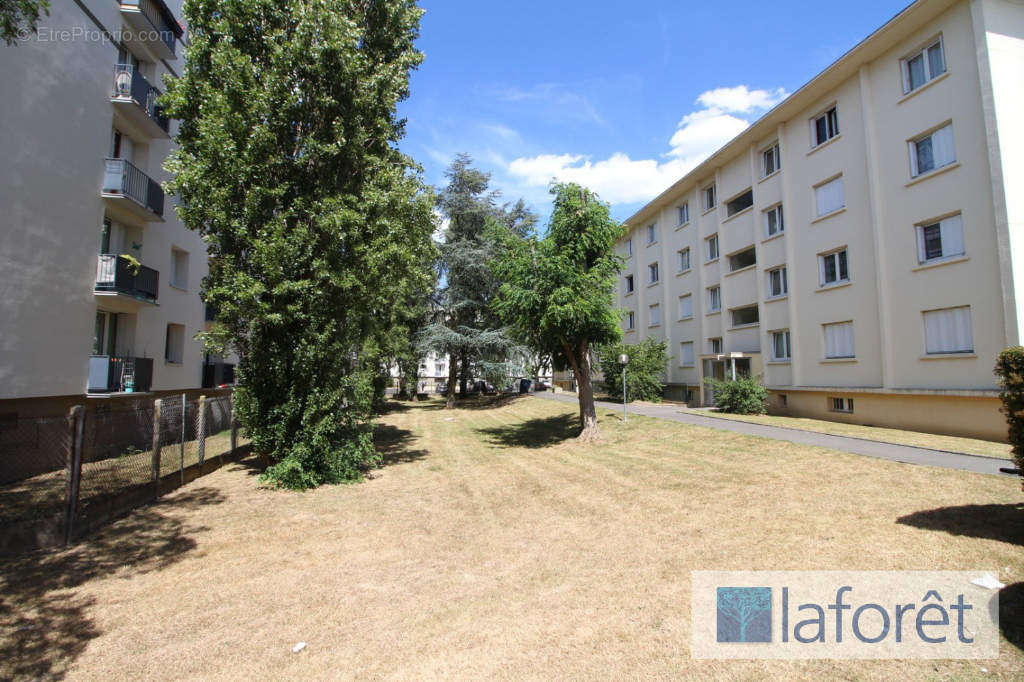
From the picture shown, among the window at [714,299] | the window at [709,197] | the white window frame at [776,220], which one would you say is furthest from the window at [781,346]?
the window at [709,197]

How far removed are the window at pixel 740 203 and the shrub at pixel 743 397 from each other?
9.17m

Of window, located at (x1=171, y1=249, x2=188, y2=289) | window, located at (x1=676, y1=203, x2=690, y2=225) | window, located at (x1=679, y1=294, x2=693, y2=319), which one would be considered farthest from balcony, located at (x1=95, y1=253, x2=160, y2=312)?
window, located at (x1=676, y1=203, x2=690, y2=225)

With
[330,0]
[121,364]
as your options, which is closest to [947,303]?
[330,0]

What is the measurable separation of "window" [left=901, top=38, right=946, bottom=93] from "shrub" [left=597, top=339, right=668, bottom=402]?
50.1ft

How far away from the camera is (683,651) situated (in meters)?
3.86

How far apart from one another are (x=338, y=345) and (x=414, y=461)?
14.8ft

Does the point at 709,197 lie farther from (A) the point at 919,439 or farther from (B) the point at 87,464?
(B) the point at 87,464

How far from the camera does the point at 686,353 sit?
29344mm

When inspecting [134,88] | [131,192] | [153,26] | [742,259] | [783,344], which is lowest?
[783,344]

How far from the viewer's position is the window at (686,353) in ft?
95.0

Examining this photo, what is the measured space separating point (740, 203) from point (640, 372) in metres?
10.0

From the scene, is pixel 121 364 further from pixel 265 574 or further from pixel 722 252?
pixel 722 252

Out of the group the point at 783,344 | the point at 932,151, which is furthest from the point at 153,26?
the point at 783,344

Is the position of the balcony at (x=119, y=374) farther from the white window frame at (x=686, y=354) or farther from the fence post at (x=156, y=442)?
the white window frame at (x=686, y=354)
